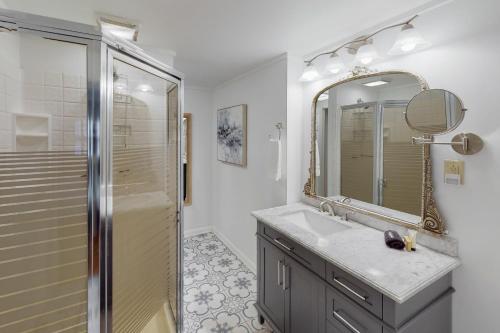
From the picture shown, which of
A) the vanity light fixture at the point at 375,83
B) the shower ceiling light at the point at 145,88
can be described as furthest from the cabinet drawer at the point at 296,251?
the shower ceiling light at the point at 145,88

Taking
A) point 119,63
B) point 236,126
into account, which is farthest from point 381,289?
point 236,126

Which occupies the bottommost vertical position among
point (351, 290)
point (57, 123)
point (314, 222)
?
point (351, 290)

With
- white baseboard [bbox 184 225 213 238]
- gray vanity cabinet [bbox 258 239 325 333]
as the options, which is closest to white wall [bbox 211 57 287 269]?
white baseboard [bbox 184 225 213 238]

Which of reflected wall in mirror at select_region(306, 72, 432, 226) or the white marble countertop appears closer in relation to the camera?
the white marble countertop

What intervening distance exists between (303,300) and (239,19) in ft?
6.07

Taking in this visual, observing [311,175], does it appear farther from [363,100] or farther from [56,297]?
[56,297]

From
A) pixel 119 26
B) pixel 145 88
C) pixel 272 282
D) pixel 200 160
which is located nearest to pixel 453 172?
pixel 272 282

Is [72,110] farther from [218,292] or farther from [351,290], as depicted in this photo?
[218,292]

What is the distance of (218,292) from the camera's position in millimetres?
2326

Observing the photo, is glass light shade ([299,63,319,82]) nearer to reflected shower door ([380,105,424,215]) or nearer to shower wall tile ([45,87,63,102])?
reflected shower door ([380,105,424,215])

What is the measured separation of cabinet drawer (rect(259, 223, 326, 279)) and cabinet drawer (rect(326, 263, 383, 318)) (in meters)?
0.07

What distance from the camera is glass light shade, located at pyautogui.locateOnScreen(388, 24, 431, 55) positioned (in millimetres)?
1303

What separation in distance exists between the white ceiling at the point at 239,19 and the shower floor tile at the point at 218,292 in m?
2.28

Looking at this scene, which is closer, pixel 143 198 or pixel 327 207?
pixel 143 198
